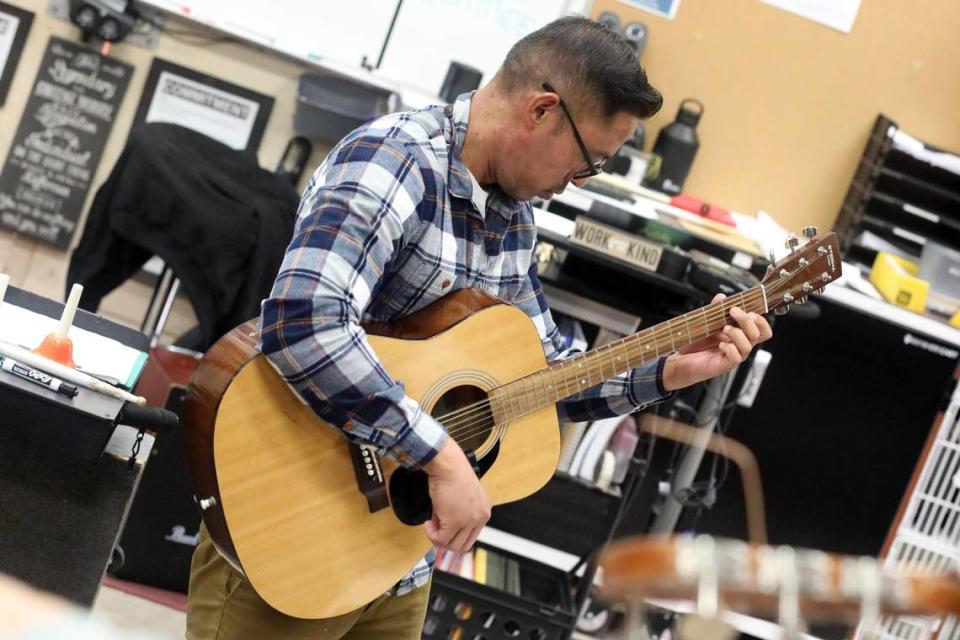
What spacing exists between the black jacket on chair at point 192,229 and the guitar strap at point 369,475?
52.0 inches

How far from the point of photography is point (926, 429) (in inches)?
139

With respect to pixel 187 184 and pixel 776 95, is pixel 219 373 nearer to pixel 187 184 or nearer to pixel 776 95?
pixel 187 184

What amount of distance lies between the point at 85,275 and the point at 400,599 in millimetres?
1633

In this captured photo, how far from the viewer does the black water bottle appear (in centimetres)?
384

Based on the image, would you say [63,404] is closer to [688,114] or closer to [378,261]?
[378,261]

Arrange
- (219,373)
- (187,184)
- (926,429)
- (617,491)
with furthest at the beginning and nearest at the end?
(926,429), (617,491), (187,184), (219,373)

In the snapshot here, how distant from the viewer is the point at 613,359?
1.99 metres

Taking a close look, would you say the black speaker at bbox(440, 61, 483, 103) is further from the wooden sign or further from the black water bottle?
the wooden sign

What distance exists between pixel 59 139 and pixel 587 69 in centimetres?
278

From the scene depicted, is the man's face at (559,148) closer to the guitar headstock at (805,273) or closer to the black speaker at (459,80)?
the guitar headstock at (805,273)

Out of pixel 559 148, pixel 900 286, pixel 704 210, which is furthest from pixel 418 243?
pixel 900 286

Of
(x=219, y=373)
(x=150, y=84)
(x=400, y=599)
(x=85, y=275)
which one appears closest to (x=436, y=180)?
(x=219, y=373)

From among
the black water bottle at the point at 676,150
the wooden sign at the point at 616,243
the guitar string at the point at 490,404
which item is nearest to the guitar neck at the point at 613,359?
the guitar string at the point at 490,404

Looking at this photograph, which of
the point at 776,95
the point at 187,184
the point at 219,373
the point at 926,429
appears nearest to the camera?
the point at 219,373
